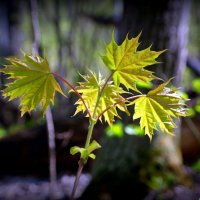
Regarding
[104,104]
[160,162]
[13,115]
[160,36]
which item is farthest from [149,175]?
[13,115]

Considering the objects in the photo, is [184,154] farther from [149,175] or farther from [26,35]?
[26,35]

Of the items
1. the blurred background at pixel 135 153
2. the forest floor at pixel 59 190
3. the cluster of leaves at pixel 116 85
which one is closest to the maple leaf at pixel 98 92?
the cluster of leaves at pixel 116 85

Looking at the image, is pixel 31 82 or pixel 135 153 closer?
pixel 31 82

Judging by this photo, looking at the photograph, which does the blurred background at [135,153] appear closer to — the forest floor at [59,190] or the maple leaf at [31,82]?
the forest floor at [59,190]

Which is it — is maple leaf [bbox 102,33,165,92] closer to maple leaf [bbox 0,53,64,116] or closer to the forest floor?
maple leaf [bbox 0,53,64,116]

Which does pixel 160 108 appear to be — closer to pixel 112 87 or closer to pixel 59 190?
pixel 112 87

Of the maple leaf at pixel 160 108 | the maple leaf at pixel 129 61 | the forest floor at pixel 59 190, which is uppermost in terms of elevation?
the maple leaf at pixel 129 61

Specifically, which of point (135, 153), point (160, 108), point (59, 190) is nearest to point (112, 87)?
point (160, 108)
